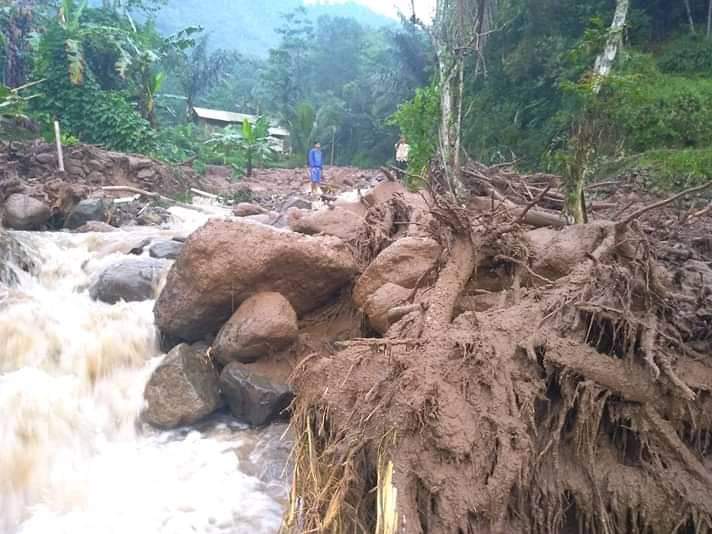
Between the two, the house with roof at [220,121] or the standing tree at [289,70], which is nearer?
the house with roof at [220,121]

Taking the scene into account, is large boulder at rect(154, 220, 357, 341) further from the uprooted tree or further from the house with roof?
the house with roof

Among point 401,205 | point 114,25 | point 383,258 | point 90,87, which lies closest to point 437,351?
point 383,258

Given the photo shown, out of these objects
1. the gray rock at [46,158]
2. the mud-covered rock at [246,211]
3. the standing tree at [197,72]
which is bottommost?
the mud-covered rock at [246,211]

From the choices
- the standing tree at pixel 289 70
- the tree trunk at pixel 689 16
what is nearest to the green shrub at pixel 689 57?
the tree trunk at pixel 689 16

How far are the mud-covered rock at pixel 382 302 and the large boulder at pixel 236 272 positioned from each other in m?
0.98

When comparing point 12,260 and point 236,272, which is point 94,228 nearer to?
point 12,260

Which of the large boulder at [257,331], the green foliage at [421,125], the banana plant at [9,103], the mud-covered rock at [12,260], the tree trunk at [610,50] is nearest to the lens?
the large boulder at [257,331]

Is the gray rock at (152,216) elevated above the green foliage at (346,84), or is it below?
below

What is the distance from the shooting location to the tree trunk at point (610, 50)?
422 inches

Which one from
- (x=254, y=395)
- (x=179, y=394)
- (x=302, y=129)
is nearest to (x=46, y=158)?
(x=179, y=394)

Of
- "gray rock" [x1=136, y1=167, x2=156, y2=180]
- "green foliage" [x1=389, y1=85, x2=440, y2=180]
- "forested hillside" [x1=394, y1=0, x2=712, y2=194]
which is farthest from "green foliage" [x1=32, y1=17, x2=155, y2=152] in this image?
"green foliage" [x1=389, y1=85, x2=440, y2=180]

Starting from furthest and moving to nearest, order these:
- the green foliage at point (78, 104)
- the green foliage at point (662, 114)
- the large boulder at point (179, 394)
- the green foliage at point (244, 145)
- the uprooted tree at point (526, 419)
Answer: the green foliage at point (244, 145)
the green foliage at point (78, 104)
the green foliage at point (662, 114)
the large boulder at point (179, 394)
the uprooted tree at point (526, 419)

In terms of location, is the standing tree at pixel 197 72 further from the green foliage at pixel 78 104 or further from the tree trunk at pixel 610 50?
the tree trunk at pixel 610 50

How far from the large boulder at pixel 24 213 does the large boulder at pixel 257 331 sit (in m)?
7.08
